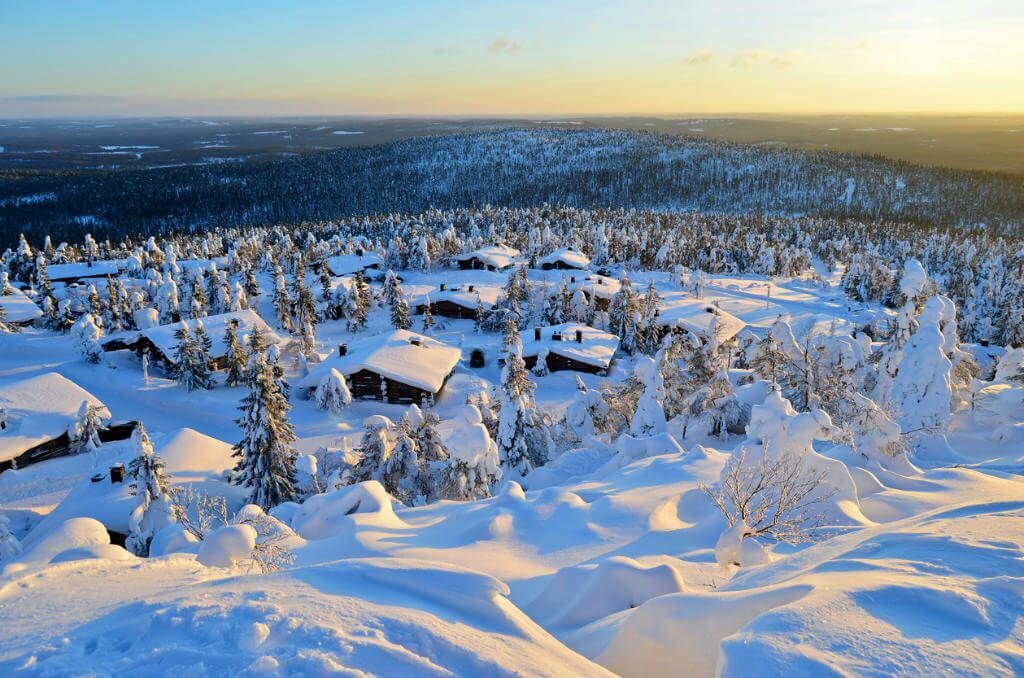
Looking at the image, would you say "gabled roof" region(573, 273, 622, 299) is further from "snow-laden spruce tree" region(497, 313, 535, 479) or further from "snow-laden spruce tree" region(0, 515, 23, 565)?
"snow-laden spruce tree" region(0, 515, 23, 565)

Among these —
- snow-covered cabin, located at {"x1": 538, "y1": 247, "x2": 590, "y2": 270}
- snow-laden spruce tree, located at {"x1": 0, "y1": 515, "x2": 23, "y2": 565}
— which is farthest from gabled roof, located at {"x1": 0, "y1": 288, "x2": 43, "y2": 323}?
snow-covered cabin, located at {"x1": 538, "y1": 247, "x2": 590, "y2": 270}

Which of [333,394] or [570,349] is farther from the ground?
[570,349]

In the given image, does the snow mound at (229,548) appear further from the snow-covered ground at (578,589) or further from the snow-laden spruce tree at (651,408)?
the snow-laden spruce tree at (651,408)

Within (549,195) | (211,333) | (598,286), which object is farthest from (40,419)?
(549,195)

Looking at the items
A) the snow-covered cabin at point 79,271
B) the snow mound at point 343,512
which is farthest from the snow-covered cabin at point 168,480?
the snow-covered cabin at point 79,271

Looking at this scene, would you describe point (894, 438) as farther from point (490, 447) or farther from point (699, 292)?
point (699, 292)

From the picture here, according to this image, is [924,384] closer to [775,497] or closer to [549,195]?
[775,497]
